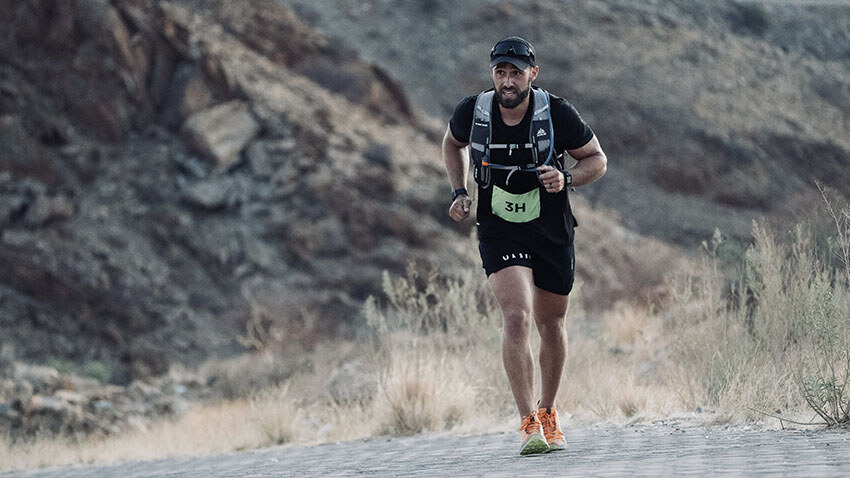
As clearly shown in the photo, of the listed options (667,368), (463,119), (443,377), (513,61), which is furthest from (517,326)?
(667,368)

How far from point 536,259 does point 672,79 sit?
113 feet

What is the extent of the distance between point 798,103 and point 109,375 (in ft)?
91.0

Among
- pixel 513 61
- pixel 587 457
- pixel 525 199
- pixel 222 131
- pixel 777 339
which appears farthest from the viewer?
pixel 222 131

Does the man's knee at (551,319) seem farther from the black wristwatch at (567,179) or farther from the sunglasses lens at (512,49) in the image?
the sunglasses lens at (512,49)

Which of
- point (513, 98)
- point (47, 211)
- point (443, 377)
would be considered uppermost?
point (47, 211)

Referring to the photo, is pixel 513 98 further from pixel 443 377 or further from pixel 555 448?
pixel 443 377

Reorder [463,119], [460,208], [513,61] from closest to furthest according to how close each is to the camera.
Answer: [513,61], [460,208], [463,119]

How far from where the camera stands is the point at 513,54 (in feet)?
15.9

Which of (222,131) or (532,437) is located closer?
(532,437)

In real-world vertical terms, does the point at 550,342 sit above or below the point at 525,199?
below

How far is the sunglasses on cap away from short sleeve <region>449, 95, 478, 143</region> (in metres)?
0.31

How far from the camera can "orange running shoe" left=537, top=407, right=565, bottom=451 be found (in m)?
4.87

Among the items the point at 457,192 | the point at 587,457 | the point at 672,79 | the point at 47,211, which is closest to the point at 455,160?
the point at 457,192

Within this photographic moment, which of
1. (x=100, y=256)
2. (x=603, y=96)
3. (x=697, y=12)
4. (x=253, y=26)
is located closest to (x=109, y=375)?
(x=100, y=256)
